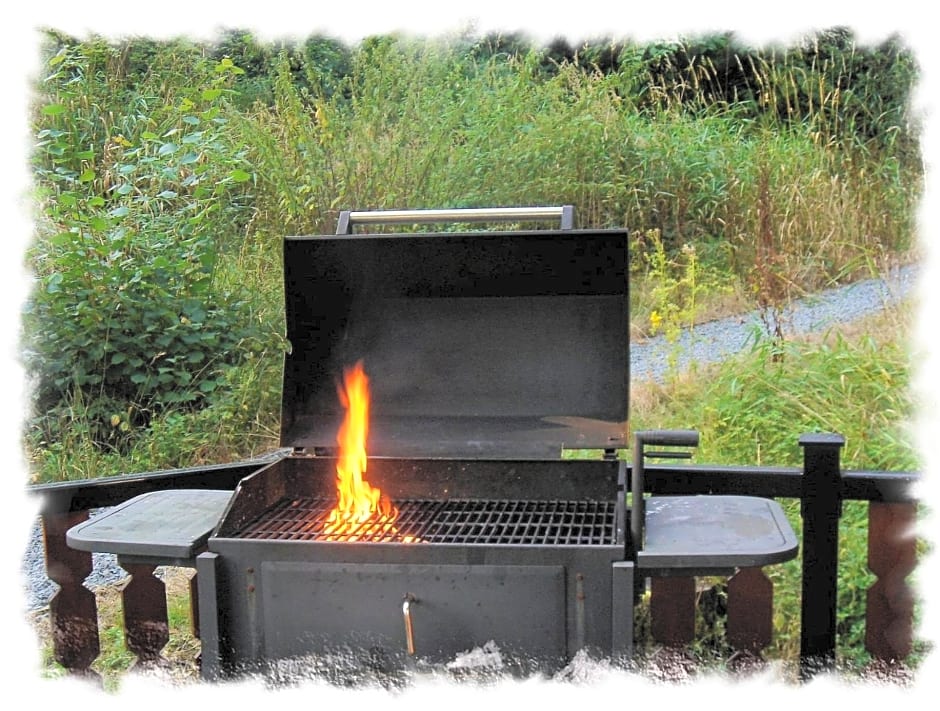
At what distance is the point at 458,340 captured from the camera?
2.97 meters

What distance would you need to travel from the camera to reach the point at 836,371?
13.3 feet

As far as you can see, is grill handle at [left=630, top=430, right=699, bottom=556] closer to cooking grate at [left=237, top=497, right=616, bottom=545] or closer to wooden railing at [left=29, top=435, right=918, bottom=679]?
cooking grate at [left=237, top=497, right=616, bottom=545]

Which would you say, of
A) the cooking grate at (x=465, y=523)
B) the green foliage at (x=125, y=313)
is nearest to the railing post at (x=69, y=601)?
the cooking grate at (x=465, y=523)

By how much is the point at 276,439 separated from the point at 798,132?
12.5 ft

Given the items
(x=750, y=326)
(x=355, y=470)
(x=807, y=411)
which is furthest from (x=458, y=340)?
(x=750, y=326)

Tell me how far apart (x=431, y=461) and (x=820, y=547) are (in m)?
1.11

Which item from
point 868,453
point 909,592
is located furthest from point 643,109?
point 909,592

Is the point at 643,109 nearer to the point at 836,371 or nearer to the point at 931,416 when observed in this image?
the point at 836,371

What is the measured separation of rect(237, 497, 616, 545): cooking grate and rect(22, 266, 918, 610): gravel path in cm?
207

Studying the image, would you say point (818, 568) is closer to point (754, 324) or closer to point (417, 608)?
point (417, 608)

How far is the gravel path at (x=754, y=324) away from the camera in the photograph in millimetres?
4812

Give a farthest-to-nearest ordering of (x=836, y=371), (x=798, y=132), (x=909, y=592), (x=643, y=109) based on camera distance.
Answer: (x=643, y=109) < (x=798, y=132) < (x=836, y=371) < (x=909, y=592)

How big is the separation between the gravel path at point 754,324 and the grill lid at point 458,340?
1.87 m

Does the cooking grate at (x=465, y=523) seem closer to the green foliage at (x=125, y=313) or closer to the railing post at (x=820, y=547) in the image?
the railing post at (x=820, y=547)
